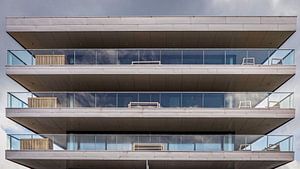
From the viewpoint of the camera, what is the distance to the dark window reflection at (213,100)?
985 inches

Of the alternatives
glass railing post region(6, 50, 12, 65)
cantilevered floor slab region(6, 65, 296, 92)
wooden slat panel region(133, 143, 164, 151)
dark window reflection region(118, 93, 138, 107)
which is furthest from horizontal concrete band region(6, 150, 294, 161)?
glass railing post region(6, 50, 12, 65)

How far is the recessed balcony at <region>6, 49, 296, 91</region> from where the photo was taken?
2538 cm

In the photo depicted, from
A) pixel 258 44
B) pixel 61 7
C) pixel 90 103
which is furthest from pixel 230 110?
pixel 61 7

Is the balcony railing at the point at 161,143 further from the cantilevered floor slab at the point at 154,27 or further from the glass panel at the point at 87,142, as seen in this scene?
the cantilevered floor slab at the point at 154,27

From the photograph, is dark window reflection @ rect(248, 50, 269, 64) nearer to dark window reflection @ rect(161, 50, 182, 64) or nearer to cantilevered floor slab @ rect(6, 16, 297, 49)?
cantilevered floor slab @ rect(6, 16, 297, 49)

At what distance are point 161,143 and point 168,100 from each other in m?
2.22

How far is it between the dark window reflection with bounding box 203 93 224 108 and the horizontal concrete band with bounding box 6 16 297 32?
354 cm

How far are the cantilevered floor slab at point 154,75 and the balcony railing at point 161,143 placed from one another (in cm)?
319

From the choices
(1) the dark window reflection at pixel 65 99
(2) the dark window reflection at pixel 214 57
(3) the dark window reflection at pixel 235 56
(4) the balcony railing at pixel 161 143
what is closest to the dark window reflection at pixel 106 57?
(1) the dark window reflection at pixel 65 99

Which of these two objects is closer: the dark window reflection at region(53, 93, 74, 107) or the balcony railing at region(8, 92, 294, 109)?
the balcony railing at region(8, 92, 294, 109)

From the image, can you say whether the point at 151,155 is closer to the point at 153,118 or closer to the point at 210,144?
the point at 153,118

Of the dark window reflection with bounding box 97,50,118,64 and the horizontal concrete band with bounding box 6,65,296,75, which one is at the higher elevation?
the dark window reflection with bounding box 97,50,118,64

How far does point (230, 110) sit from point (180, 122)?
2.72 m

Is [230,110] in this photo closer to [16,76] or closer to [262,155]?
[262,155]
